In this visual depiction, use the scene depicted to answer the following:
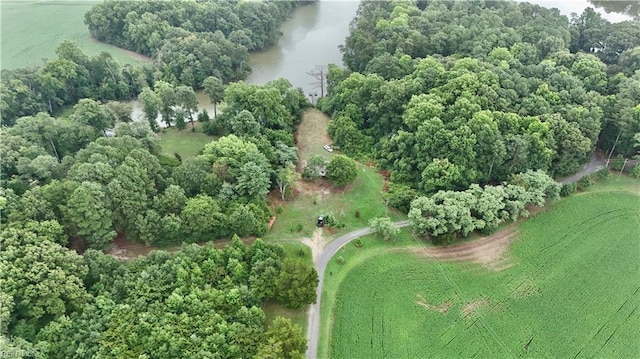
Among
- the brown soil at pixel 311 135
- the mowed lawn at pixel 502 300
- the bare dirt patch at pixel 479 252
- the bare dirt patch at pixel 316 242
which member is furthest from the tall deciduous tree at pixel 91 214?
the bare dirt patch at pixel 479 252

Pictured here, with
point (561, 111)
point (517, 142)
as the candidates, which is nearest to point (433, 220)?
point (517, 142)

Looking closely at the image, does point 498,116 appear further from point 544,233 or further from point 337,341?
point 337,341

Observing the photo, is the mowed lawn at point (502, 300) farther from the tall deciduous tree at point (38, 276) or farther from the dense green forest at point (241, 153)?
the tall deciduous tree at point (38, 276)

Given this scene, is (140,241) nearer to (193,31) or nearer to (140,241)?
(140,241)

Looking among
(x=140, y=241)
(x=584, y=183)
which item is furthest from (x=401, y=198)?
(x=140, y=241)

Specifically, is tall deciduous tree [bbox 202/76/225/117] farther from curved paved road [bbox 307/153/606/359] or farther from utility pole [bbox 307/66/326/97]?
curved paved road [bbox 307/153/606/359]

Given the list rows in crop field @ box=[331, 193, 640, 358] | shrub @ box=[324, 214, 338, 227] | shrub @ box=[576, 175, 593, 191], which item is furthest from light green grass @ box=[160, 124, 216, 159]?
shrub @ box=[576, 175, 593, 191]
